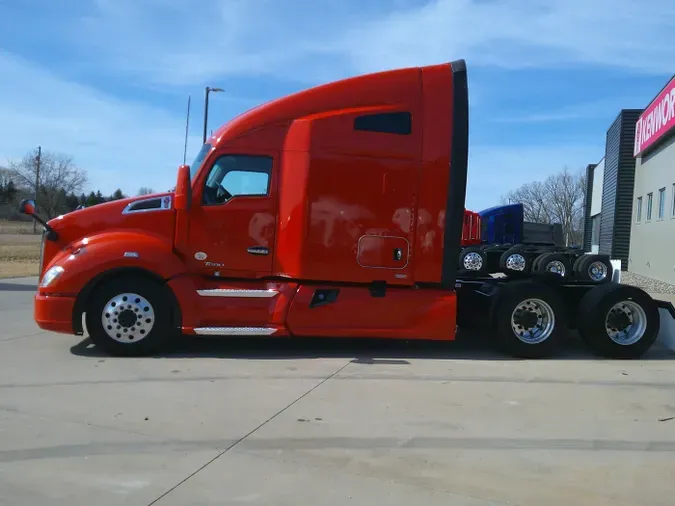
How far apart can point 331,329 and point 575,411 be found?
9.66 feet

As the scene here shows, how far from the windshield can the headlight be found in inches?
74.7

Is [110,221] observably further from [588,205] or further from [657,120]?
[588,205]

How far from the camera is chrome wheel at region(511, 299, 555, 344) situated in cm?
770

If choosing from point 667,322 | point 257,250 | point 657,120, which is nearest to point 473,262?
point 667,322

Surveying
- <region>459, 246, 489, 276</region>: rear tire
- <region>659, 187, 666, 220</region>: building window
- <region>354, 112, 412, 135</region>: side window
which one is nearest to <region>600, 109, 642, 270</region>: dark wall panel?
<region>659, 187, 666, 220</region>: building window

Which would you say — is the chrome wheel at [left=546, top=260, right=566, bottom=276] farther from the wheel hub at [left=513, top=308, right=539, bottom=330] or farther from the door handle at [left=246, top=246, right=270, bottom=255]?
the door handle at [left=246, top=246, right=270, bottom=255]

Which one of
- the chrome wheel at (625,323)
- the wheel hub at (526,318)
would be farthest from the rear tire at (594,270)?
the wheel hub at (526,318)

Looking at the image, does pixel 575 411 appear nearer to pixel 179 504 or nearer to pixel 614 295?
pixel 614 295

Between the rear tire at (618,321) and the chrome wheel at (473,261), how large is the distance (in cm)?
148

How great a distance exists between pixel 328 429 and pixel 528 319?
4010 mm

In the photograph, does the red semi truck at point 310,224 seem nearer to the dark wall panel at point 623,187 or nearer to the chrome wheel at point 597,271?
the chrome wheel at point 597,271

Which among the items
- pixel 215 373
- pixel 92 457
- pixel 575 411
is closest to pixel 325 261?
pixel 215 373

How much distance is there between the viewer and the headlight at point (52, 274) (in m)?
6.98

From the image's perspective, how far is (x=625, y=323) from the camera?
7961 mm
